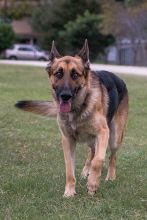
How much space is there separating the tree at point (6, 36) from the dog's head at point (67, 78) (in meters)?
50.3

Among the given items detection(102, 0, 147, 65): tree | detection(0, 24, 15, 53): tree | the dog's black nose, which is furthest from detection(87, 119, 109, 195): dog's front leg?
detection(0, 24, 15, 53): tree

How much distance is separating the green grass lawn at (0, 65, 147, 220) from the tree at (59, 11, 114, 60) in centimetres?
4013

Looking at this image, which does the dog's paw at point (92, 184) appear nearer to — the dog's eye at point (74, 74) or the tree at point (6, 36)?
the dog's eye at point (74, 74)

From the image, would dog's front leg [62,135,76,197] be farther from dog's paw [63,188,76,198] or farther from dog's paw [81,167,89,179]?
dog's paw [81,167,89,179]

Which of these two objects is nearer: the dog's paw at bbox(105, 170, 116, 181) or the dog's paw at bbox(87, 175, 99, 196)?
the dog's paw at bbox(87, 175, 99, 196)

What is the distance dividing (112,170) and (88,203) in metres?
1.61

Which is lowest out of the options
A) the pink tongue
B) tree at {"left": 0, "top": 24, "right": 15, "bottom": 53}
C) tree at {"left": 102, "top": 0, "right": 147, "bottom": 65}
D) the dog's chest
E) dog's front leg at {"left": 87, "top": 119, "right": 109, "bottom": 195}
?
tree at {"left": 0, "top": 24, "right": 15, "bottom": 53}

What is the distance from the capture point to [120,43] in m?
58.4

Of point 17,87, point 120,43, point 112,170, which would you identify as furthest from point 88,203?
point 120,43

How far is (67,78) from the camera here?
6.45 meters

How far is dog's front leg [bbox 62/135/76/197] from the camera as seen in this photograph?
22.1 ft

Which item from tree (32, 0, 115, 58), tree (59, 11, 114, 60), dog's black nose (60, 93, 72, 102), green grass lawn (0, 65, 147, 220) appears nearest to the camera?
green grass lawn (0, 65, 147, 220)

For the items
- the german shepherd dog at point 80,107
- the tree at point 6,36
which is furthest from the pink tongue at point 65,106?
the tree at point 6,36

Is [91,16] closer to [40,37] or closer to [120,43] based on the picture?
[120,43]
